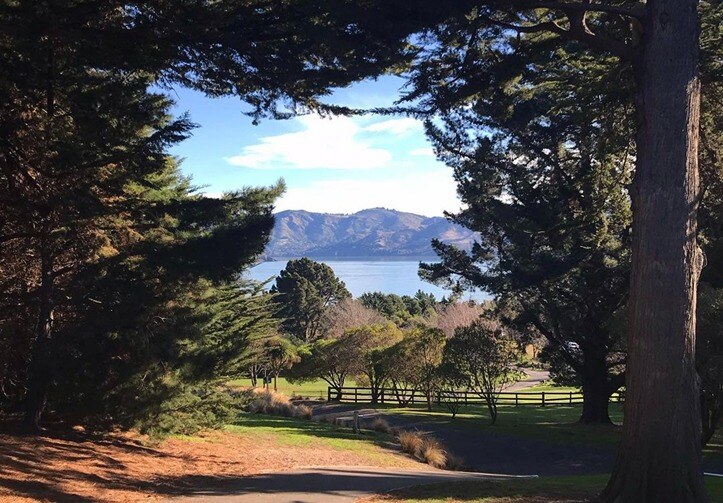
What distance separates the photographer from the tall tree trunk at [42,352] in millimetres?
11086

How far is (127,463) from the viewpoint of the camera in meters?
11.0

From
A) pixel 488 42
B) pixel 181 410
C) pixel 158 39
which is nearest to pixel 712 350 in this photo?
pixel 488 42

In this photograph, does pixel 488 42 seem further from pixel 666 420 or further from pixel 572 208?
pixel 572 208

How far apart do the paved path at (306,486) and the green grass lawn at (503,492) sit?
757 mm

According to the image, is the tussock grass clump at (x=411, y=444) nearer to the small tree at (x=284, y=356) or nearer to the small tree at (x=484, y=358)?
the small tree at (x=484, y=358)

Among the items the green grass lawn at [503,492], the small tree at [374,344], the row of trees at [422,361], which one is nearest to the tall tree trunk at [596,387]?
the row of trees at [422,361]

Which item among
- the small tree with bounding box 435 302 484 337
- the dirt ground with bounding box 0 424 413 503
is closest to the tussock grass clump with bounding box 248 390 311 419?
the dirt ground with bounding box 0 424 413 503

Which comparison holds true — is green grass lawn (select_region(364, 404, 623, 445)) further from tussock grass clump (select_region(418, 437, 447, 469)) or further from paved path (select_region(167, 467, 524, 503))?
paved path (select_region(167, 467, 524, 503))

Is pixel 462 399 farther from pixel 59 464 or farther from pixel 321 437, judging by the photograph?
pixel 59 464

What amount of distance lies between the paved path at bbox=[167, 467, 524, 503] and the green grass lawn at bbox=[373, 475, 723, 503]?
0.76 meters

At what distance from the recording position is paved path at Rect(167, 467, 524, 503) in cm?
845

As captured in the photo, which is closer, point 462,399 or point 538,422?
point 538,422

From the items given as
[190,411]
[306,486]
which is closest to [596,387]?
[190,411]

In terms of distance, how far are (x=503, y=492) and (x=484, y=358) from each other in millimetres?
16943
